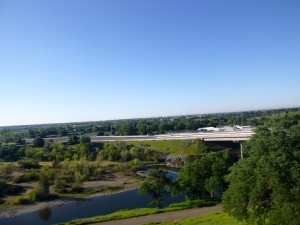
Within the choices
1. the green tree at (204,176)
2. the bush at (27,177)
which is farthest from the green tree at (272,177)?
the bush at (27,177)

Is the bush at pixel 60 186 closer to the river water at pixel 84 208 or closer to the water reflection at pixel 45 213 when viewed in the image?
the river water at pixel 84 208

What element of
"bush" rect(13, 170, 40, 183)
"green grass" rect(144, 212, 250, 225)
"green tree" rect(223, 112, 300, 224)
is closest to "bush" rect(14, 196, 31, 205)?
"bush" rect(13, 170, 40, 183)

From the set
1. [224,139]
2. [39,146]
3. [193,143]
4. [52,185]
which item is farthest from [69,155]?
[224,139]

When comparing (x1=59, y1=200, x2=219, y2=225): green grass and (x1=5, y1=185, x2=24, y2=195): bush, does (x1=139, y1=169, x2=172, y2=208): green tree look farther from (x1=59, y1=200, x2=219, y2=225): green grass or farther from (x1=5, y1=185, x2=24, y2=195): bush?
(x1=5, y1=185, x2=24, y2=195): bush

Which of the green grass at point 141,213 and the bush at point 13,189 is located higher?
the green grass at point 141,213

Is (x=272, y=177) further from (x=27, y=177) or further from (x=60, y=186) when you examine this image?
(x=27, y=177)

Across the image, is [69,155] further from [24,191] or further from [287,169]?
[287,169]
